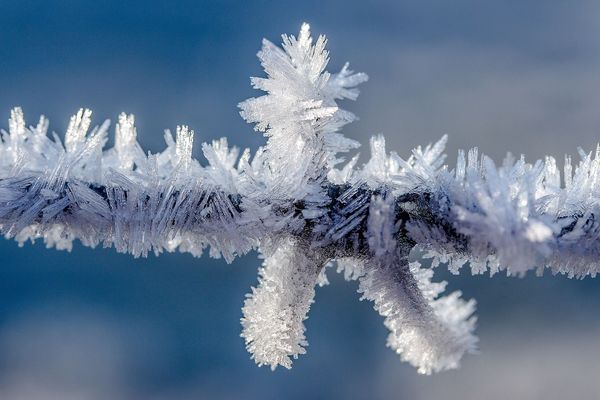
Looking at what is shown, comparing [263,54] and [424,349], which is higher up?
[263,54]

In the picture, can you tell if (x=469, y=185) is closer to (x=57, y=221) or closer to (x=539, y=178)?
(x=539, y=178)

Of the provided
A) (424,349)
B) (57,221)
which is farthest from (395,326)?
(57,221)

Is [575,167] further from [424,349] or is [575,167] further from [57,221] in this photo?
[57,221]

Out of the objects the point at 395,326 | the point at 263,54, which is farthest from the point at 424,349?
the point at 263,54

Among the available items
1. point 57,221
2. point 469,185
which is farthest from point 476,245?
point 57,221
